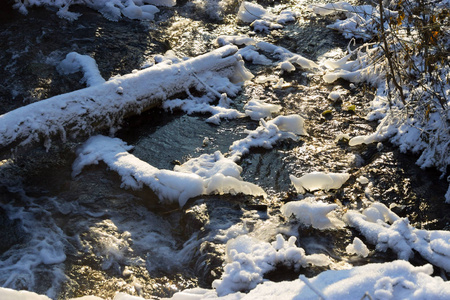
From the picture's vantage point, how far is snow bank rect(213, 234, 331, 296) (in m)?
3.29

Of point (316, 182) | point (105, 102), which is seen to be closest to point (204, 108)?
point (105, 102)

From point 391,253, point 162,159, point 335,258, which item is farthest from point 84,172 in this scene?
point 391,253

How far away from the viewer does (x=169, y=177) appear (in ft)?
14.8

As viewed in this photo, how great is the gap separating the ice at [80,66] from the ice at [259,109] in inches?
90.3

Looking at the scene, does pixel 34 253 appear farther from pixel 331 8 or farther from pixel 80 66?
pixel 331 8

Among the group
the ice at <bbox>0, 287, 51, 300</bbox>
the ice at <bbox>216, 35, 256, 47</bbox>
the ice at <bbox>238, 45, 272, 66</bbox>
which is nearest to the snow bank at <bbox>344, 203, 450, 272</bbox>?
the ice at <bbox>0, 287, 51, 300</bbox>

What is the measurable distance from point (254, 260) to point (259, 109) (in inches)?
120

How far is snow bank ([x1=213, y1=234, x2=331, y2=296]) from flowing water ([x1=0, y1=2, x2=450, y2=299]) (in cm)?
11

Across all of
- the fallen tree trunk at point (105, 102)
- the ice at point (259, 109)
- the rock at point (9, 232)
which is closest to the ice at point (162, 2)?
the fallen tree trunk at point (105, 102)

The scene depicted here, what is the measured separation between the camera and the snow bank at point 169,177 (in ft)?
14.8

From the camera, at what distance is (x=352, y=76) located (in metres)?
6.97

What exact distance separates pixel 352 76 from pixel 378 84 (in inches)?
18.1

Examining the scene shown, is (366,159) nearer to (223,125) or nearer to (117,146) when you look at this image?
(223,125)

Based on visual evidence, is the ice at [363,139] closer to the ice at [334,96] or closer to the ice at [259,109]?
the ice at [334,96]
